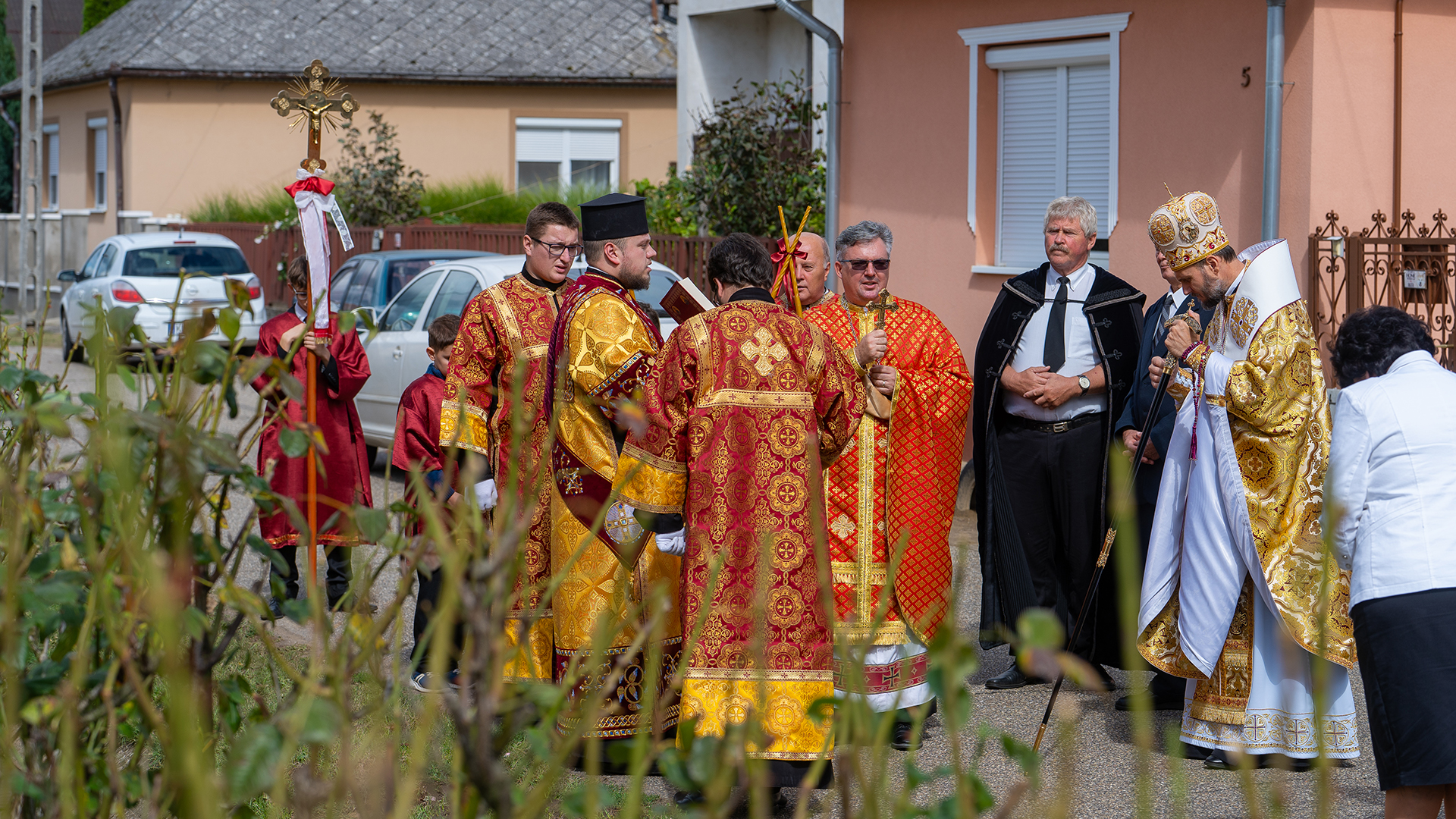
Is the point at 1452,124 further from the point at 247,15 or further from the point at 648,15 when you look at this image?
the point at 247,15

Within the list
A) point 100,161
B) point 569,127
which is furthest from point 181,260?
point 100,161

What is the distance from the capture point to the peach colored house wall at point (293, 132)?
27938 millimetres

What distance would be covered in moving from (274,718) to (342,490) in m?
5.67

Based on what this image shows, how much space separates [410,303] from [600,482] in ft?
22.3

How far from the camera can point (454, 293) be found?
36.7 feet

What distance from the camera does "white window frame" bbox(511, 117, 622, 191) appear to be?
2905 centimetres

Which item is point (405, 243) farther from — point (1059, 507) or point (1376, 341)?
point (1376, 341)

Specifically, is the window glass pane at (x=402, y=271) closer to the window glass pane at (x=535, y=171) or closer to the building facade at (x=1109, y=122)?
the building facade at (x=1109, y=122)

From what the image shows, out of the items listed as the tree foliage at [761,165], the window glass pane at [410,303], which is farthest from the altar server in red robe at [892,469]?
the tree foliage at [761,165]

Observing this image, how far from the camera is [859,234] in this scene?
229 inches

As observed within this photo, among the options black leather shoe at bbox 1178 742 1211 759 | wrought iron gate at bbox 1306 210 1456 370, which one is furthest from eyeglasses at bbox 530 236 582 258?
wrought iron gate at bbox 1306 210 1456 370

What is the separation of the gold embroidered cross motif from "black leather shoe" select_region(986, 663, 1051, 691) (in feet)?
7.77

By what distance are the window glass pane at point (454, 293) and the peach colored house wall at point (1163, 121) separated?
308 centimetres

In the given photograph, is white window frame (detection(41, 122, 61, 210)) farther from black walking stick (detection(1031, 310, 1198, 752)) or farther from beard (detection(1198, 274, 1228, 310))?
beard (detection(1198, 274, 1228, 310))
